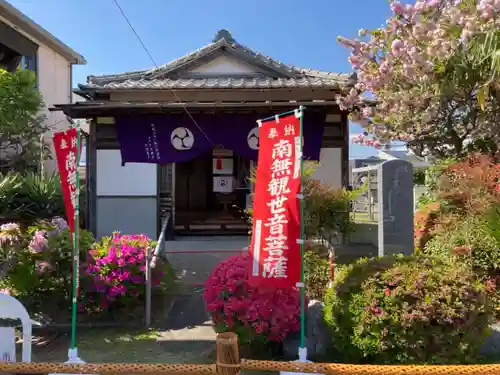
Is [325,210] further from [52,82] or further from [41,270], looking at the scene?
[52,82]

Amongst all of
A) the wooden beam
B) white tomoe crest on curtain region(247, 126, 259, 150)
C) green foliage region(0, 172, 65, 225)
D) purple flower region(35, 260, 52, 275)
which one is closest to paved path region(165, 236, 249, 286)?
purple flower region(35, 260, 52, 275)

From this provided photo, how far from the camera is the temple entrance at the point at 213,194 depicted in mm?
12805

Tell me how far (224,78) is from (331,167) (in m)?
4.14

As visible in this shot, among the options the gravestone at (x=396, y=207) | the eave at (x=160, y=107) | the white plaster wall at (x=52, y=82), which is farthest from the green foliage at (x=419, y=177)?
the white plaster wall at (x=52, y=82)

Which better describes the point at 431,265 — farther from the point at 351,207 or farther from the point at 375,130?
the point at 375,130

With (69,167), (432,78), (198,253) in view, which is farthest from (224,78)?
(69,167)

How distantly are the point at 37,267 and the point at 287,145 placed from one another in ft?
13.5

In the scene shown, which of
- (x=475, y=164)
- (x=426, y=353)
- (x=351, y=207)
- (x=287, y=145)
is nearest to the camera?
(x=426, y=353)

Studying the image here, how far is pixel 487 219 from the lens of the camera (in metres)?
6.17

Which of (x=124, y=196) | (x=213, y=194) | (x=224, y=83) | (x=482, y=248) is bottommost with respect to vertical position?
(x=482, y=248)

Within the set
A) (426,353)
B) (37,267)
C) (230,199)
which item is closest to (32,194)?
(37,267)

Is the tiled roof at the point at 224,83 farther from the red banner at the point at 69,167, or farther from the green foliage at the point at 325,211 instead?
the red banner at the point at 69,167

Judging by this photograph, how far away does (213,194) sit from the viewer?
1719 centimetres

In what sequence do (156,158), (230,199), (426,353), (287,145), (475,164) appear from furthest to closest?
(230,199) → (156,158) → (475,164) → (287,145) → (426,353)
